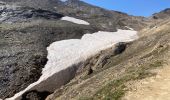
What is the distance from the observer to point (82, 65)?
5731 centimetres

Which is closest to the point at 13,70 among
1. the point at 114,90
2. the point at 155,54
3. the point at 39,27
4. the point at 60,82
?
the point at 60,82

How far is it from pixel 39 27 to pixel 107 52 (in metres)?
22.2

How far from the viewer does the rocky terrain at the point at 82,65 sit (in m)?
34.7

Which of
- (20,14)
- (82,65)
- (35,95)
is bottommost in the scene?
(35,95)


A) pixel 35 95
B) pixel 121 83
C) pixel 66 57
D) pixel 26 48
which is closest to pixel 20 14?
pixel 26 48

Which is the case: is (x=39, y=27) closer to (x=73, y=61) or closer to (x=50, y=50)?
(x=50, y=50)

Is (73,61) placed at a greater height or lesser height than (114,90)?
lesser

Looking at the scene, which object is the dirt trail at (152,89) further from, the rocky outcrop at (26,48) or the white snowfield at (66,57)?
the rocky outcrop at (26,48)

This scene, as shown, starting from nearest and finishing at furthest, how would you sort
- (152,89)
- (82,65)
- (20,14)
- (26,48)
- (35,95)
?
(152,89) → (35,95) → (82,65) → (26,48) → (20,14)

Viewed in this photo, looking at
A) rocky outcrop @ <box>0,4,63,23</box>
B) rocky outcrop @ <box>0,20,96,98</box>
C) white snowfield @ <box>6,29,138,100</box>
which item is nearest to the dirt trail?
white snowfield @ <box>6,29,138,100</box>

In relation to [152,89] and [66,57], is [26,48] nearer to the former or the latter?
[66,57]

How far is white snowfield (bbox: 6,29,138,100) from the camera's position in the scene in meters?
53.2

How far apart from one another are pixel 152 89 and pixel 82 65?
28158 mm

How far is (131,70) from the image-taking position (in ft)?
117
